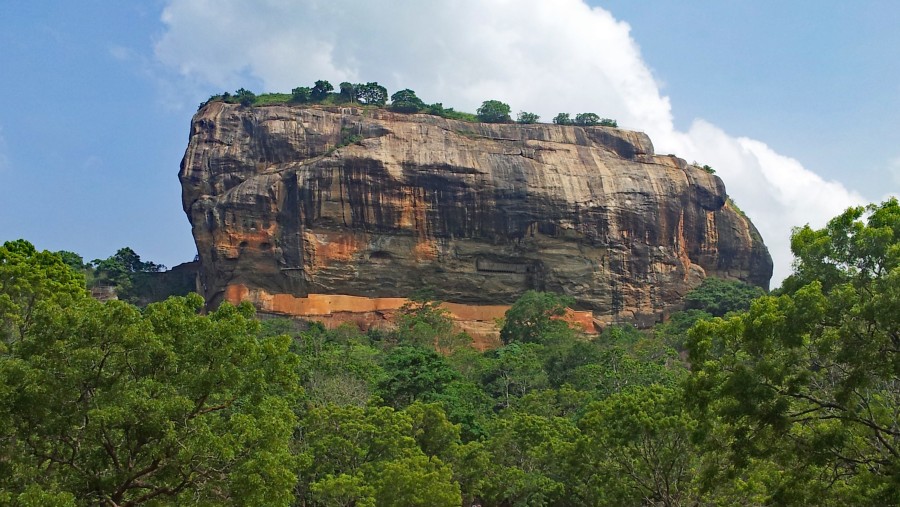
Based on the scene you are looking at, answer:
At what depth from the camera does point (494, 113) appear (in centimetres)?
5697

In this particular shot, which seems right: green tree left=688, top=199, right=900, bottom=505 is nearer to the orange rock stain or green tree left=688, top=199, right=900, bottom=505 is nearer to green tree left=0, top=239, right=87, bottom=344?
green tree left=0, top=239, right=87, bottom=344

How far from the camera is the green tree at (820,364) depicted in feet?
38.2

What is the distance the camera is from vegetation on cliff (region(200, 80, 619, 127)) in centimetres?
5375

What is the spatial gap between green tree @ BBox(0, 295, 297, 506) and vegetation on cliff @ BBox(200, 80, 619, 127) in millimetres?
41266

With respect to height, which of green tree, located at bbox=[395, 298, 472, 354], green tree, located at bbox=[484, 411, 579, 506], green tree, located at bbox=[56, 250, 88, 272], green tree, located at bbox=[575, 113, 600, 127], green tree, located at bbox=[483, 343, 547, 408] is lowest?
green tree, located at bbox=[484, 411, 579, 506]

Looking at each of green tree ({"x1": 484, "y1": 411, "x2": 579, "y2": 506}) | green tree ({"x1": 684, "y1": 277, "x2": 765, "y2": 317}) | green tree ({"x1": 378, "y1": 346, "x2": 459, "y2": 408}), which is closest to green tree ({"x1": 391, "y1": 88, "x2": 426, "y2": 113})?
green tree ({"x1": 684, "y1": 277, "x2": 765, "y2": 317})

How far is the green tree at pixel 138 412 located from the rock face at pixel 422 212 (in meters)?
34.8

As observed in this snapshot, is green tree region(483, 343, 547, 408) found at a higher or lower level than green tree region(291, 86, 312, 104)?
lower

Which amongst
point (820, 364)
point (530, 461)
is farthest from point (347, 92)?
point (820, 364)

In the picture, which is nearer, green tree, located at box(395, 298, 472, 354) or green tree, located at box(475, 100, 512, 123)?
green tree, located at box(395, 298, 472, 354)

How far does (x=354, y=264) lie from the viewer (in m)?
48.9

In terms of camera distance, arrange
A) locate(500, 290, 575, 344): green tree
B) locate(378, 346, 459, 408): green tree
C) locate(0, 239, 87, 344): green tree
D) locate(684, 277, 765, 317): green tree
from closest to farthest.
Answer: locate(0, 239, 87, 344): green tree, locate(378, 346, 459, 408): green tree, locate(500, 290, 575, 344): green tree, locate(684, 277, 765, 317): green tree

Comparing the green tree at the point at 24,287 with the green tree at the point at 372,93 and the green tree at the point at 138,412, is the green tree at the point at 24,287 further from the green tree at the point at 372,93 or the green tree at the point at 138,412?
the green tree at the point at 372,93

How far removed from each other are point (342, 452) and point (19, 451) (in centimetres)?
882
